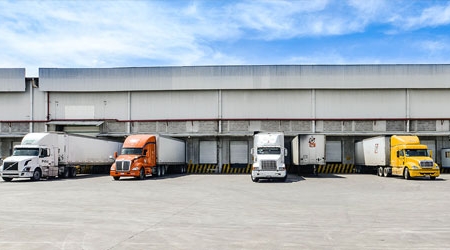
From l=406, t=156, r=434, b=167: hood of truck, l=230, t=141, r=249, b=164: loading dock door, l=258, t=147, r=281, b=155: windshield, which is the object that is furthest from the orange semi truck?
l=406, t=156, r=434, b=167: hood of truck

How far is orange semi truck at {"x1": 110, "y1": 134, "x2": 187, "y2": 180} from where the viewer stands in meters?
30.9

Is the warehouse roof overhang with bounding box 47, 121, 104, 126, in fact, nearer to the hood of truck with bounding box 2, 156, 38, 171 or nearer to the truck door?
the truck door

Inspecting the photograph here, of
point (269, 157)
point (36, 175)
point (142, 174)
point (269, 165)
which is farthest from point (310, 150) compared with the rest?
point (36, 175)

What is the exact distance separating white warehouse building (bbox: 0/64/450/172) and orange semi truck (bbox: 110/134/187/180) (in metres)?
7.41

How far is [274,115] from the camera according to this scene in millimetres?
45375

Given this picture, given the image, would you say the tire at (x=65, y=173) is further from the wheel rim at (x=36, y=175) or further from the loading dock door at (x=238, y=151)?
the loading dock door at (x=238, y=151)

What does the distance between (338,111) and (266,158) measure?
19.4m

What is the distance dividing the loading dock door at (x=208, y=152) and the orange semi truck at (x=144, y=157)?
22.2 ft

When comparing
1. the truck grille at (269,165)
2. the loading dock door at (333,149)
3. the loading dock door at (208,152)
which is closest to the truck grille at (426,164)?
the truck grille at (269,165)

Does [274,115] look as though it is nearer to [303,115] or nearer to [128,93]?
[303,115]

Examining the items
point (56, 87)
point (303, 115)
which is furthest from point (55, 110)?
point (303, 115)

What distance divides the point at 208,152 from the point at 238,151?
3.12m

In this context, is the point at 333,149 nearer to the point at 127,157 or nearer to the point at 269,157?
the point at 269,157

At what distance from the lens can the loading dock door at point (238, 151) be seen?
45.5 metres
